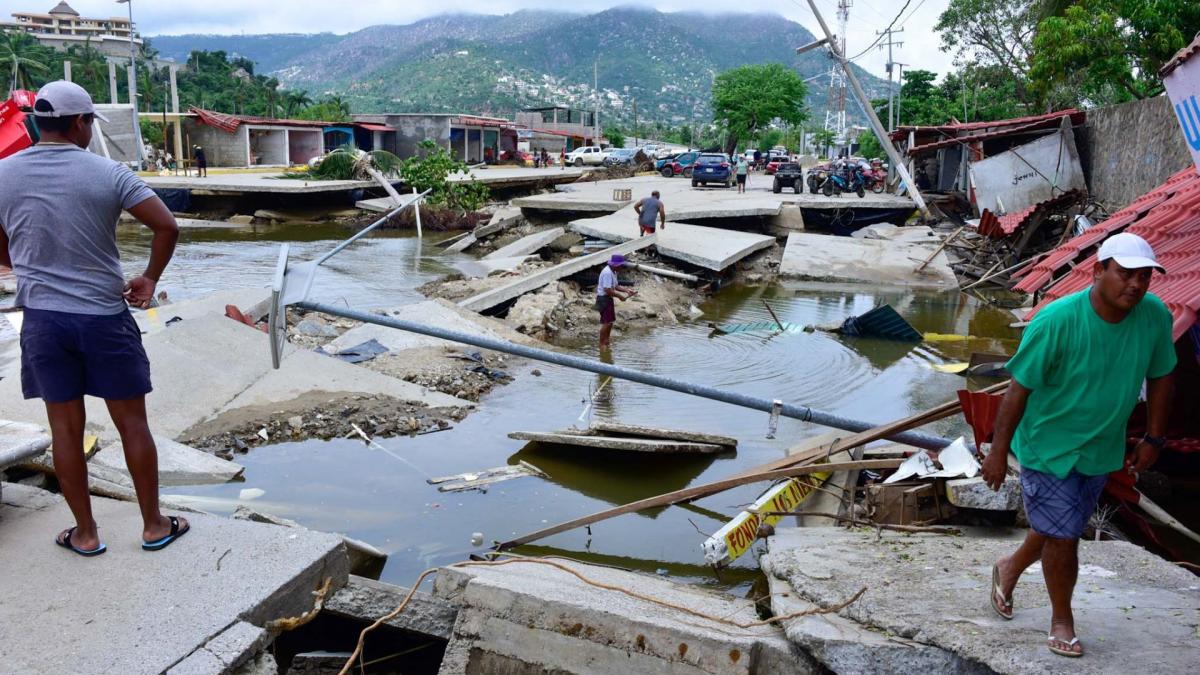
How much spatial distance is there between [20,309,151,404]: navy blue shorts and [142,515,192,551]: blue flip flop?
57 cm

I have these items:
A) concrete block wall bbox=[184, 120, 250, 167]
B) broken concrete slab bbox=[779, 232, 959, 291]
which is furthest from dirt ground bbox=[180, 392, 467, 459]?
concrete block wall bbox=[184, 120, 250, 167]

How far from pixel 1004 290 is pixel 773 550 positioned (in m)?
15.0

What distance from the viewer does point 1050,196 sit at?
791 inches

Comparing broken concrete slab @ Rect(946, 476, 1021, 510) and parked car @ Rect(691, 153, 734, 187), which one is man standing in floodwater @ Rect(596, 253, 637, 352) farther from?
parked car @ Rect(691, 153, 734, 187)

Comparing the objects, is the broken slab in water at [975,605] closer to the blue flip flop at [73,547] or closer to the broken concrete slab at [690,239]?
the blue flip flop at [73,547]

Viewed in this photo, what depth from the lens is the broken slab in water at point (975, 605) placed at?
115 inches

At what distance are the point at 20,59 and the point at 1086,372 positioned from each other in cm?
6087

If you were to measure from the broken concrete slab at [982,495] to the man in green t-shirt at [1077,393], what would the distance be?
1.45m

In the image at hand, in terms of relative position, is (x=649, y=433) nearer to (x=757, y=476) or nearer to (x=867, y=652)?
(x=757, y=476)

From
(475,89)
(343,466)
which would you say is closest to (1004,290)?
(343,466)

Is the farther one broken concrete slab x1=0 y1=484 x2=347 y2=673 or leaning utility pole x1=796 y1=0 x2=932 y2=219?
leaning utility pole x1=796 y1=0 x2=932 y2=219

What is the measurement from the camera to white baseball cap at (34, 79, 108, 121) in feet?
10.3

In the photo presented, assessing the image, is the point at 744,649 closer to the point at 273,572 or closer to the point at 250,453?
the point at 273,572

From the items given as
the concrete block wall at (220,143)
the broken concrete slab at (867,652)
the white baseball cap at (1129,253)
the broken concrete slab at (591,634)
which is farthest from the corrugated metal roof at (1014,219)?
the concrete block wall at (220,143)
